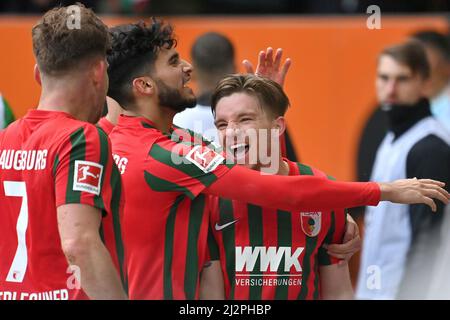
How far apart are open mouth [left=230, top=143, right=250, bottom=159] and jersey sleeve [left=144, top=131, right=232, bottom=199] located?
131mm

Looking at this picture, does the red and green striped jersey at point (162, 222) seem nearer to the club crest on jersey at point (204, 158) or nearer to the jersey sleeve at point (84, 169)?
the club crest on jersey at point (204, 158)

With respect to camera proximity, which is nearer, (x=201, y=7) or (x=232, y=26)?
(x=232, y=26)

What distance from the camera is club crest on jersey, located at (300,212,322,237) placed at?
13.9 ft

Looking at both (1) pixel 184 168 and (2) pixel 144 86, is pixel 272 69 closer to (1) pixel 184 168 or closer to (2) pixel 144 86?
(2) pixel 144 86

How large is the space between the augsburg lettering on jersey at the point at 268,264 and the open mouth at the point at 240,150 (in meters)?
0.39

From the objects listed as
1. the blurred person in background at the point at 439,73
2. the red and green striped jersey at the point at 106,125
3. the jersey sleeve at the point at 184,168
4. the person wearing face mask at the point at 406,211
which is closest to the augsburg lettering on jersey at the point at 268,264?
the jersey sleeve at the point at 184,168

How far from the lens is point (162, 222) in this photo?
4.12 metres

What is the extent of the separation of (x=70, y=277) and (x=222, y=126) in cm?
100

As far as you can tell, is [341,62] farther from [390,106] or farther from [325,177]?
[325,177]

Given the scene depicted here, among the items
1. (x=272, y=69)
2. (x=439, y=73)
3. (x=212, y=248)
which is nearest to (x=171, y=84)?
(x=272, y=69)

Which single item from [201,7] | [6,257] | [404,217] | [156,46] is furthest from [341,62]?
[6,257]

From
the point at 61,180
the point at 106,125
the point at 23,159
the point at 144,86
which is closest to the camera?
the point at 61,180

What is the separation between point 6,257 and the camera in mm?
3789

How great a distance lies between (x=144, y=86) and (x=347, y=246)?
109 centimetres
